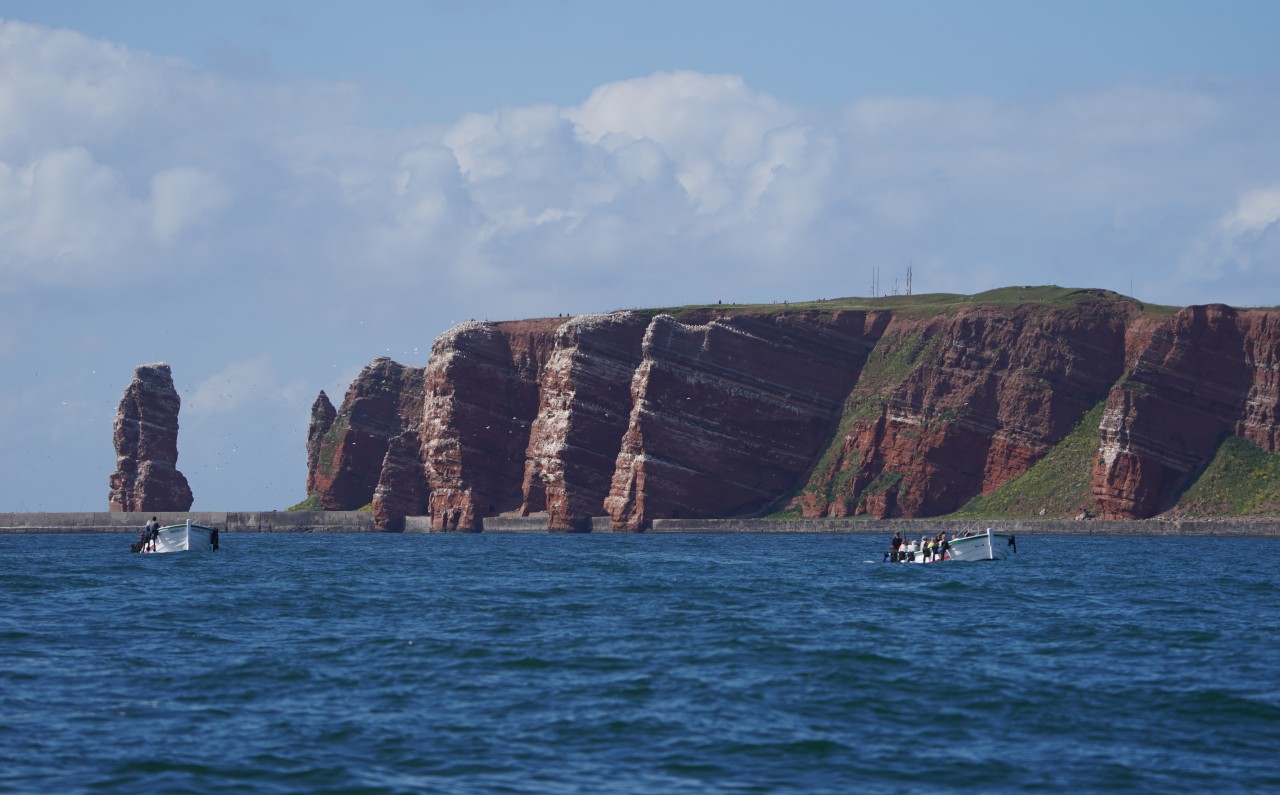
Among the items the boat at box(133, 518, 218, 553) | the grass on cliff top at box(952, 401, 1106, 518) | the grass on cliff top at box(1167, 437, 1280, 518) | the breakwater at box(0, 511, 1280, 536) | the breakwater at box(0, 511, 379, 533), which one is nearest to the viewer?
the boat at box(133, 518, 218, 553)

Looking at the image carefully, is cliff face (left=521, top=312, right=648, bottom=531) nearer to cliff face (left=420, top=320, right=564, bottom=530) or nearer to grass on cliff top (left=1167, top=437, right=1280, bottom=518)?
cliff face (left=420, top=320, right=564, bottom=530)

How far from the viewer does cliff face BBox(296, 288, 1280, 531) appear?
149875 millimetres

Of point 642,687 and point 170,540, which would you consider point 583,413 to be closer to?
point 170,540

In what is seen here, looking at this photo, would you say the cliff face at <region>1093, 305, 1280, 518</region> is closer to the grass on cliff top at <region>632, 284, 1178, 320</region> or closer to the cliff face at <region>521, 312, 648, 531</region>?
the grass on cliff top at <region>632, 284, 1178, 320</region>

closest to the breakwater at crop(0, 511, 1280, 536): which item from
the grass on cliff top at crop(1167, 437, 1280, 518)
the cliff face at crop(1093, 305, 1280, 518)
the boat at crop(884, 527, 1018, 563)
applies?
the grass on cliff top at crop(1167, 437, 1280, 518)

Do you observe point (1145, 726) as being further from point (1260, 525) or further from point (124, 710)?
point (1260, 525)

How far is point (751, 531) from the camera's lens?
15200cm

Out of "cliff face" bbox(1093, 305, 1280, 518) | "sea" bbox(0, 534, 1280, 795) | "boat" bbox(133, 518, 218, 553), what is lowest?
"sea" bbox(0, 534, 1280, 795)

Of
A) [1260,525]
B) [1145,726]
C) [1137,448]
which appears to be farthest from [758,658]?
[1137,448]

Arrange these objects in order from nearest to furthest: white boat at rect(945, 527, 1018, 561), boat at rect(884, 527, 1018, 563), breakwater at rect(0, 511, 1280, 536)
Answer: boat at rect(884, 527, 1018, 563) < white boat at rect(945, 527, 1018, 561) < breakwater at rect(0, 511, 1280, 536)

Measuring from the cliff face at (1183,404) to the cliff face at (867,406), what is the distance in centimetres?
19

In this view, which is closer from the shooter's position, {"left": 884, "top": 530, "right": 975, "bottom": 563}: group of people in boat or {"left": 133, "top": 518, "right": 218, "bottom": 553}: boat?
{"left": 884, "top": 530, "right": 975, "bottom": 563}: group of people in boat

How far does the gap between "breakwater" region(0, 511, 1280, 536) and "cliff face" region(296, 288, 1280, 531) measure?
4294 mm

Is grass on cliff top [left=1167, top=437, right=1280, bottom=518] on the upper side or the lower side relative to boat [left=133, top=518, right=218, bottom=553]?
upper
